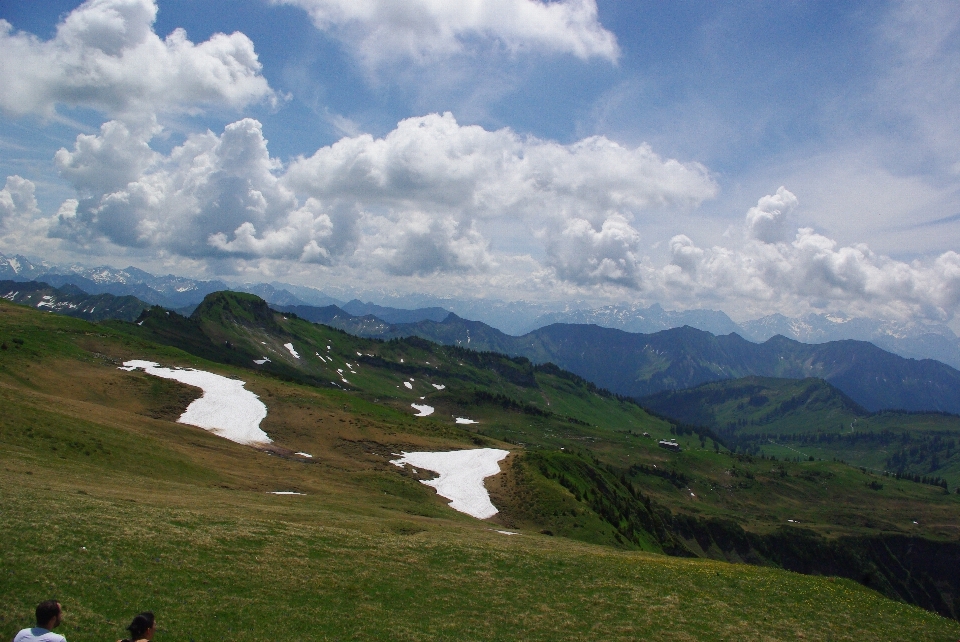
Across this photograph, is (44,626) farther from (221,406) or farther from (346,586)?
(221,406)

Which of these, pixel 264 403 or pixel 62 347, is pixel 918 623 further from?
pixel 62 347

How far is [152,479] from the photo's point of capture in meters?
46.6

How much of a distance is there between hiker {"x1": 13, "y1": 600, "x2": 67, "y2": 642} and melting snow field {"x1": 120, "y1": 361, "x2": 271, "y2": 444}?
7510 centimetres

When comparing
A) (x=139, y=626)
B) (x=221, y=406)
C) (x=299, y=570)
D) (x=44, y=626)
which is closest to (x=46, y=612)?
(x=44, y=626)

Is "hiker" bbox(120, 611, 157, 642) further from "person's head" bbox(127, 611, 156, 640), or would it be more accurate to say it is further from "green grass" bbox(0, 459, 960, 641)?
"green grass" bbox(0, 459, 960, 641)

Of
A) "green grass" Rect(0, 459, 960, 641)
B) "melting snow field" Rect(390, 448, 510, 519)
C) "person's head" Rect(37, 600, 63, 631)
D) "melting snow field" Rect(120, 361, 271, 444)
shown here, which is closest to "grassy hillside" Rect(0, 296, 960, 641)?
"green grass" Rect(0, 459, 960, 641)

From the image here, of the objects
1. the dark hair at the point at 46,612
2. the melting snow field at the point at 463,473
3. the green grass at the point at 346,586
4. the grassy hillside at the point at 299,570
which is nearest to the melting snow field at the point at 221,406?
the grassy hillside at the point at 299,570

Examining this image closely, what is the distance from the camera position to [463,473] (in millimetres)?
86062

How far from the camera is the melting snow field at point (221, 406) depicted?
282 ft

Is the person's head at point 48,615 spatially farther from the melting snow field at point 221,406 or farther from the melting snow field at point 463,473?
the melting snow field at point 221,406

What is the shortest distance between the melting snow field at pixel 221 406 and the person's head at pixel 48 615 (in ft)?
246

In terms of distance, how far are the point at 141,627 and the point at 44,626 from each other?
204 cm

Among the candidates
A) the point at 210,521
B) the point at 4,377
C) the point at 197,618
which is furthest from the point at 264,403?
the point at 197,618

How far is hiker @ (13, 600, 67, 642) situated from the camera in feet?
38.2
